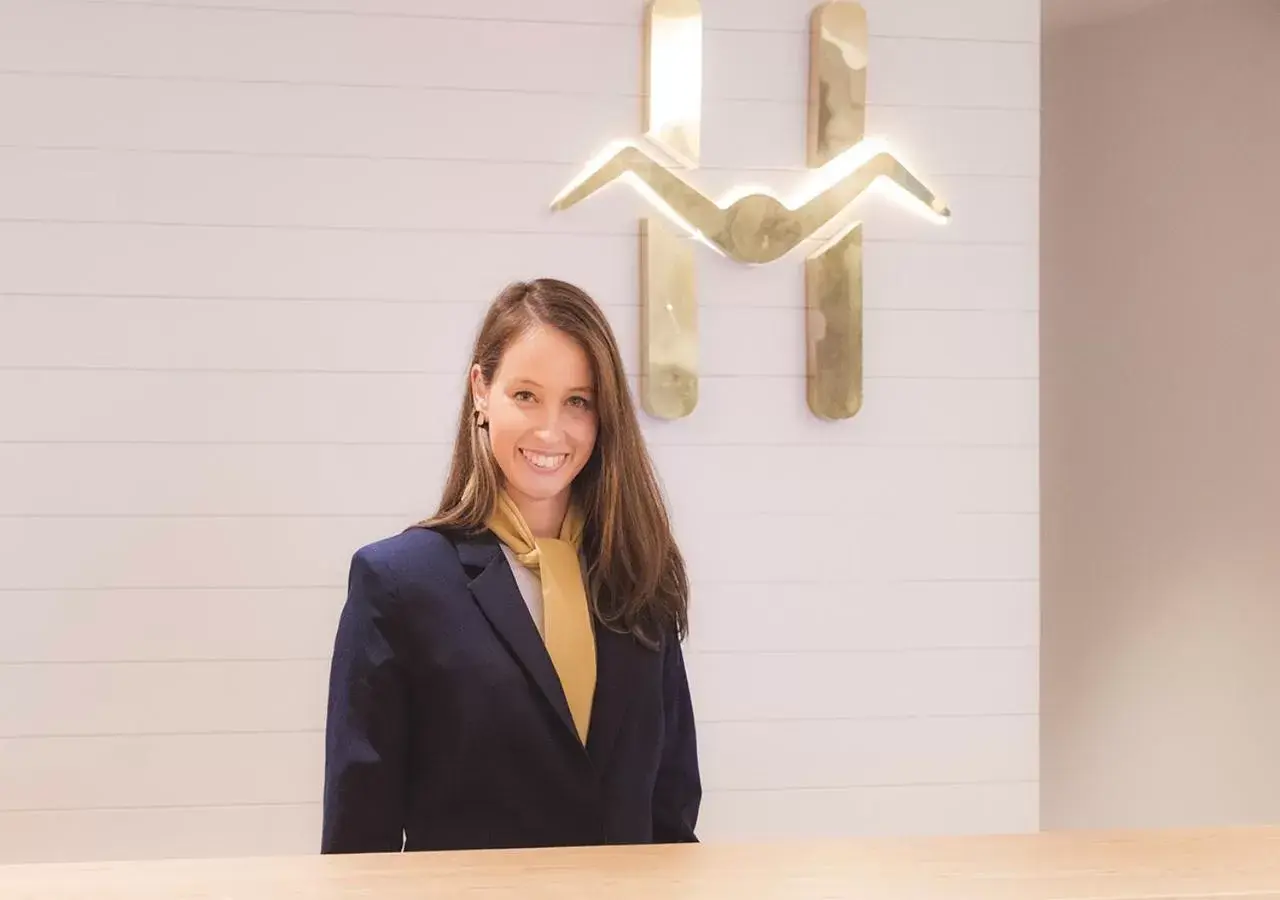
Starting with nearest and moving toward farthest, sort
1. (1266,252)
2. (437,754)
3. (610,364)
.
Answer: (437,754)
(610,364)
(1266,252)

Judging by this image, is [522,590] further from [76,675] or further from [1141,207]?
[1141,207]

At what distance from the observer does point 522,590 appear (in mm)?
1745

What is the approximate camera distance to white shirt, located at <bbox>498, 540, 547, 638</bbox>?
5.71ft

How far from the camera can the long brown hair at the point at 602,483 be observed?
1.77 m

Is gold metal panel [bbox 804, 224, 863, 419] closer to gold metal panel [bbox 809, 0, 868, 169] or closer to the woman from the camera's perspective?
gold metal panel [bbox 809, 0, 868, 169]

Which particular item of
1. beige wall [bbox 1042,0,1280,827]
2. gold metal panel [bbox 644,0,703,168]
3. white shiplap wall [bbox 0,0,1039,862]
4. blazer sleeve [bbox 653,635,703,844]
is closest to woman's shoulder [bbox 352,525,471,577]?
blazer sleeve [bbox 653,635,703,844]

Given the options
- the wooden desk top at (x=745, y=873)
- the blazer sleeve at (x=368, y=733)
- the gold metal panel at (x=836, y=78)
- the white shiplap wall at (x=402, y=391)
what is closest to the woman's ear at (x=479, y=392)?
the blazer sleeve at (x=368, y=733)

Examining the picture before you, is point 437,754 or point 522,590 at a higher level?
point 522,590

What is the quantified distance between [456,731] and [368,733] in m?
0.10

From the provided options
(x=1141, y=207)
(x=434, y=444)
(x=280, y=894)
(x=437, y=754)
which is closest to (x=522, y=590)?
(x=437, y=754)

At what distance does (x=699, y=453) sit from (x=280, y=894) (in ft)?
7.43

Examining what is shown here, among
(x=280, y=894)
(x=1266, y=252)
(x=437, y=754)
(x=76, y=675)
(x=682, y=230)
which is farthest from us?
(x=1266, y=252)

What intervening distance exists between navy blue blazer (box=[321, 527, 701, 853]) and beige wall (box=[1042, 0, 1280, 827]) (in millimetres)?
2249

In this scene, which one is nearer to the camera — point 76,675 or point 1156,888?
point 1156,888
